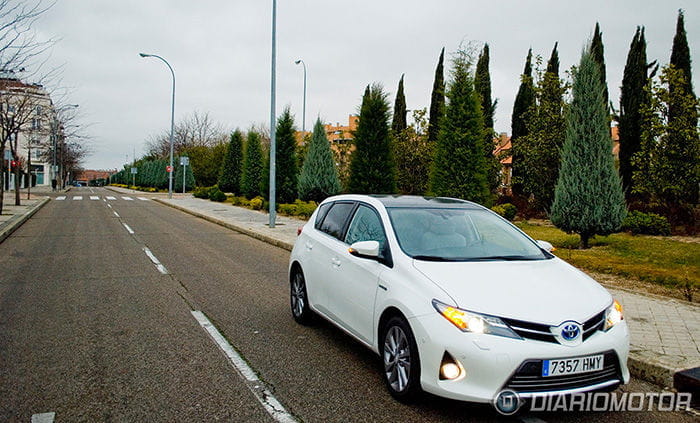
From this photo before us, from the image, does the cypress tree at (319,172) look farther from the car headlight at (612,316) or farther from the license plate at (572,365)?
the license plate at (572,365)

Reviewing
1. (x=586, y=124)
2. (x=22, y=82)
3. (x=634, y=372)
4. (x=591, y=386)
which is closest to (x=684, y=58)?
(x=586, y=124)

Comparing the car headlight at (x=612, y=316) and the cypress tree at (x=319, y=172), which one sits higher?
the cypress tree at (x=319, y=172)

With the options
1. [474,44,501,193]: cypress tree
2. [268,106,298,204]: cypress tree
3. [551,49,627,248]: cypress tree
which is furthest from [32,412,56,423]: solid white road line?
[268,106,298,204]: cypress tree

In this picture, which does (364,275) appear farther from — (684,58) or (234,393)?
(684,58)

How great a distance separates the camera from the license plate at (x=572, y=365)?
141 inches

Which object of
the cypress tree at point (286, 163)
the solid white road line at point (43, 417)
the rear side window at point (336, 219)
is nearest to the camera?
the solid white road line at point (43, 417)

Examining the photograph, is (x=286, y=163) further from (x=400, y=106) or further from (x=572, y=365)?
(x=572, y=365)

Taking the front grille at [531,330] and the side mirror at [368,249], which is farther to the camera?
the side mirror at [368,249]

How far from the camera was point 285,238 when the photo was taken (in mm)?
15430

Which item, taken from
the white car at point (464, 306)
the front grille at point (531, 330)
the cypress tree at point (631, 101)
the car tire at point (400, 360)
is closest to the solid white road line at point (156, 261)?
the white car at point (464, 306)

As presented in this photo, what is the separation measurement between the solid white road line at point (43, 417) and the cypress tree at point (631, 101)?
2397cm

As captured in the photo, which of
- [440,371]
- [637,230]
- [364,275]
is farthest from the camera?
[637,230]

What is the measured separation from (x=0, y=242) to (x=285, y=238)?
714cm

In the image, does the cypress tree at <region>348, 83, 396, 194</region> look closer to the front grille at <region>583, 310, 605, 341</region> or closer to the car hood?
the car hood
